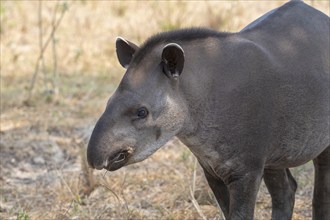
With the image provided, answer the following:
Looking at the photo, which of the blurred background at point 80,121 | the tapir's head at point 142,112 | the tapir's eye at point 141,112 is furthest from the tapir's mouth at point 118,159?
the blurred background at point 80,121

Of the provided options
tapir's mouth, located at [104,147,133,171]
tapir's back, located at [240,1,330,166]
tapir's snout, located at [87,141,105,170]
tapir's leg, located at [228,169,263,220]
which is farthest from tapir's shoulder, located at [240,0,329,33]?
tapir's snout, located at [87,141,105,170]

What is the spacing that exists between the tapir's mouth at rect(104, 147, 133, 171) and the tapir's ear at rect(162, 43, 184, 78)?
18.3 inches

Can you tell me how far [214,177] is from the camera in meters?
4.55

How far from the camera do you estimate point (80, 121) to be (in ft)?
28.8

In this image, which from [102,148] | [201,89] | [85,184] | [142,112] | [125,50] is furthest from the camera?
[85,184]

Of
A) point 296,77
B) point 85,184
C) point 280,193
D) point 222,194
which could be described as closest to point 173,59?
point 296,77

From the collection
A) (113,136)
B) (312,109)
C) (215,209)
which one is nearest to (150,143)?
(113,136)

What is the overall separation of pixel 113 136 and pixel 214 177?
0.87 meters

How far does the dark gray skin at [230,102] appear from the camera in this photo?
404 centimetres

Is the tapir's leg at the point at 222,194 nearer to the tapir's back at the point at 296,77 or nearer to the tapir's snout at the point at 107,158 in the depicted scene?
the tapir's back at the point at 296,77

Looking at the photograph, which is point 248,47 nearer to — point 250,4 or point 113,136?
point 113,136

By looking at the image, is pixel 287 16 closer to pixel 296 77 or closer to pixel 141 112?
pixel 296 77

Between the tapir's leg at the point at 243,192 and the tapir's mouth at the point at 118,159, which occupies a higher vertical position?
the tapir's mouth at the point at 118,159

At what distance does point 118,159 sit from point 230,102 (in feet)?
2.35
